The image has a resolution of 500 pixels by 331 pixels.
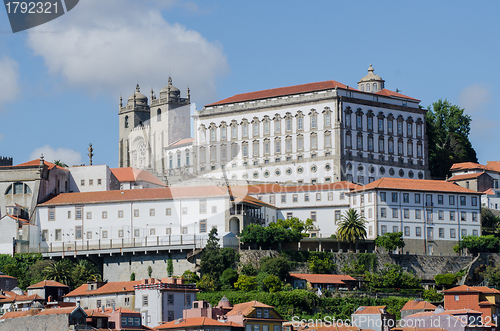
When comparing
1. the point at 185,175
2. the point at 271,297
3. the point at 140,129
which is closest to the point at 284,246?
the point at 271,297

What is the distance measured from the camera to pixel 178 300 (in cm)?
7400

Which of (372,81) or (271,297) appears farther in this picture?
(372,81)

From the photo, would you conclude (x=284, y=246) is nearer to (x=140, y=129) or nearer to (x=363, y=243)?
(x=363, y=243)

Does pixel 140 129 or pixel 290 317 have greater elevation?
pixel 140 129

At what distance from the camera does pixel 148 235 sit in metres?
91.1

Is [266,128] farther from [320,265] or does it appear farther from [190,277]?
[190,277]

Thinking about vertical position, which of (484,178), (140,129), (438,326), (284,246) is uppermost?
(140,129)

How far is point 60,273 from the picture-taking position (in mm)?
84750

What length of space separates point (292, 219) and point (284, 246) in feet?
30.8

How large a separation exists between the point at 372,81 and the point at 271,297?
192ft

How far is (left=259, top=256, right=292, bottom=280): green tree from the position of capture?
8375cm

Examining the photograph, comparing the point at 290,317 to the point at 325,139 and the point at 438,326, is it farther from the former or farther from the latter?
the point at 325,139

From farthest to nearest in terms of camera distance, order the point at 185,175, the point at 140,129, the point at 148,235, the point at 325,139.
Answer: the point at 140,129
the point at 185,175
the point at 325,139
the point at 148,235

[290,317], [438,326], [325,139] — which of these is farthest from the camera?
[325,139]
